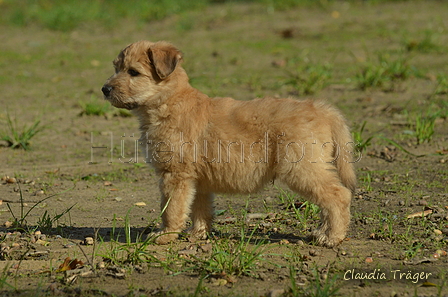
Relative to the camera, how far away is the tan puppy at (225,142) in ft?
14.8

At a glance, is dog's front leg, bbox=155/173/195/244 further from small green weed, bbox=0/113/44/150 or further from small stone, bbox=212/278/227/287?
small green weed, bbox=0/113/44/150

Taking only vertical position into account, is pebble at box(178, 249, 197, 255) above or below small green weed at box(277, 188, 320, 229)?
below

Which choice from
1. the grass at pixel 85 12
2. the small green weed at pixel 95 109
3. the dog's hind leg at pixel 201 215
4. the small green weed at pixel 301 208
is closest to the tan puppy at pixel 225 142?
the dog's hind leg at pixel 201 215

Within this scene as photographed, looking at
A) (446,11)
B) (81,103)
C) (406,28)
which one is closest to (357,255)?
(81,103)

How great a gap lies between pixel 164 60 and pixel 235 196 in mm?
1657

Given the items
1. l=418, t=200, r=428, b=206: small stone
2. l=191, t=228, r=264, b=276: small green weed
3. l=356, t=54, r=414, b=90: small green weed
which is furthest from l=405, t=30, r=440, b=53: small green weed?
l=191, t=228, r=264, b=276: small green weed

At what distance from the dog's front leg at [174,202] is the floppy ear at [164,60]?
77 cm

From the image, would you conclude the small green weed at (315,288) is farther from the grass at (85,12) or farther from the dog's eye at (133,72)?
the grass at (85,12)

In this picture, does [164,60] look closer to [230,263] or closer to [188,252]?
[188,252]

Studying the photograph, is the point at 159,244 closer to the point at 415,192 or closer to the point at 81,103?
the point at 415,192

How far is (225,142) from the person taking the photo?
15.3 feet

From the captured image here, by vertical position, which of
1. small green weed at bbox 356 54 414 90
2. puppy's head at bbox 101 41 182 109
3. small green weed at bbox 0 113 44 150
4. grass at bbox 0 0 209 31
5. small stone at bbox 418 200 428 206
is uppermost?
grass at bbox 0 0 209 31

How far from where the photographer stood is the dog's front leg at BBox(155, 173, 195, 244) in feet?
15.4

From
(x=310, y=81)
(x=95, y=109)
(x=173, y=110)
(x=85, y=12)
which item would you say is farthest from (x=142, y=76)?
(x=85, y=12)
